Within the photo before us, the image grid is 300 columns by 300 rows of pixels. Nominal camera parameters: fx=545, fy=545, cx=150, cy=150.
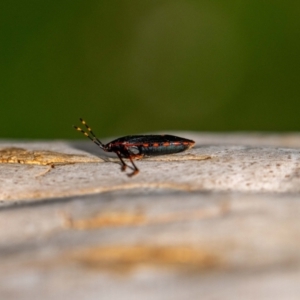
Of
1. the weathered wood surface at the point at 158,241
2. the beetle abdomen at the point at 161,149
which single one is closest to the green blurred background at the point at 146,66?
the beetle abdomen at the point at 161,149

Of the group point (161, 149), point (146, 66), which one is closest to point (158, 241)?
point (161, 149)

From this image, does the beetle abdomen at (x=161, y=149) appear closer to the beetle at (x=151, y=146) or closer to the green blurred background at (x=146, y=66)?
the beetle at (x=151, y=146)

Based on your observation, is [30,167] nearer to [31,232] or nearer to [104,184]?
[104,184]

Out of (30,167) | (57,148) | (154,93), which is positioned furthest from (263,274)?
(154,93)

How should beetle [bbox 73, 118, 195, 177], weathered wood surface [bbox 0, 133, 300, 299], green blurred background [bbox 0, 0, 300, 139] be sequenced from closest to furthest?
weathered wood surface [bbox 0, 133, 300, 299]
beetle [bbox 73, 118, 195, 177]
green blurred background [bbox 0, 0, 300, 139]

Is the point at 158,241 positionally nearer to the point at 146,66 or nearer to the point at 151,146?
the point at 151,146

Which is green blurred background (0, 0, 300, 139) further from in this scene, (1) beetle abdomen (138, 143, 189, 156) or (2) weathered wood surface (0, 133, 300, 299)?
(2) weathered wood surface (0, 133, 300, 299)

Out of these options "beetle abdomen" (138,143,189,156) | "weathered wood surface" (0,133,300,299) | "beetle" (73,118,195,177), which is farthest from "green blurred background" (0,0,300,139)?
"weathered wood surface" (0,133,300,299)
